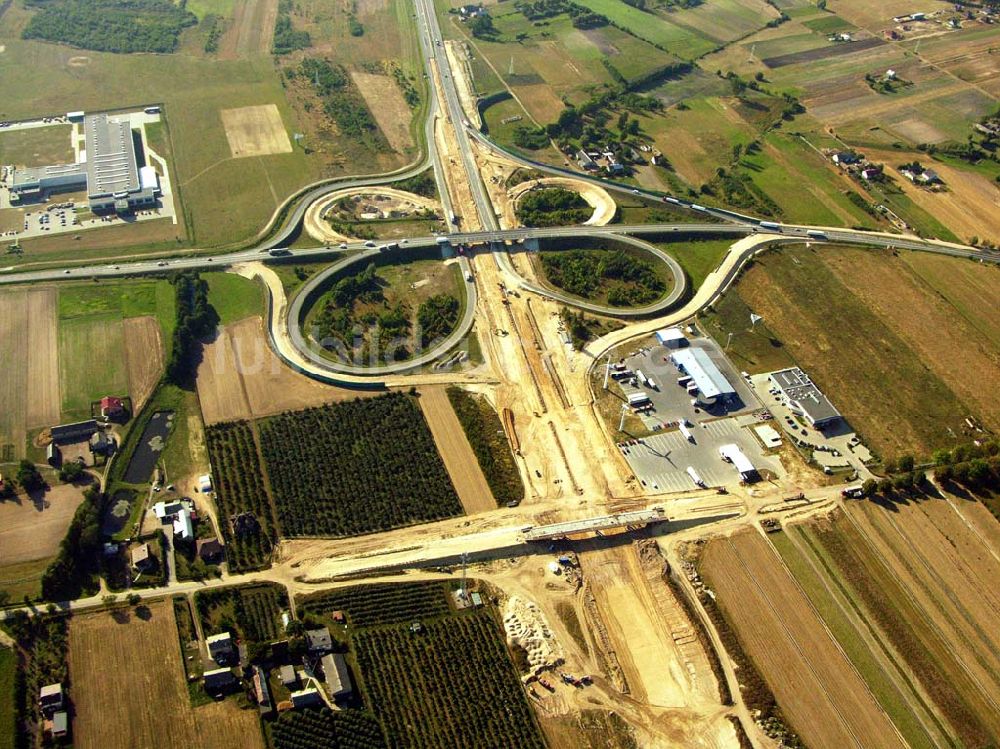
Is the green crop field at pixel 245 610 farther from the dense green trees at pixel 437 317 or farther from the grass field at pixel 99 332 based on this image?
the dense green trees at pixel 437 317

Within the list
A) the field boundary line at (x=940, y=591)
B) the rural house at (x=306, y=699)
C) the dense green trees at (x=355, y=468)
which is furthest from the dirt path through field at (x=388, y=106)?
the field boundary line at (x=940, y=591)

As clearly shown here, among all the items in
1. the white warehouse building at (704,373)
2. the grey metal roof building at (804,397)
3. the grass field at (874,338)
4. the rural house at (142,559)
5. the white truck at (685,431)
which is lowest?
the rural house at (142,559)

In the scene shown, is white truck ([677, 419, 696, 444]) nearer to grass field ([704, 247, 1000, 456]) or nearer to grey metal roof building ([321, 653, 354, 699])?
grass field ([704, 247, 1000, 456])

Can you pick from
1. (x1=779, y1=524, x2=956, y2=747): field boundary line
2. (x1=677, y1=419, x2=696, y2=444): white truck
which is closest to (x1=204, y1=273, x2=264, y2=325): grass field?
(x1=677, y1=419, x2=696, y2=444): white truck

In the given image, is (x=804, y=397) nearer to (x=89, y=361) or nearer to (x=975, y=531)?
(x=975, y=531)

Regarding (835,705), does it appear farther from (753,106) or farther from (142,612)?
(753,106)

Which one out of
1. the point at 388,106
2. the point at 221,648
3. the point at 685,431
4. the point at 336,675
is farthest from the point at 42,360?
the point at 388,106

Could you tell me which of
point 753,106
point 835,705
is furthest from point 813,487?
point 753,106
